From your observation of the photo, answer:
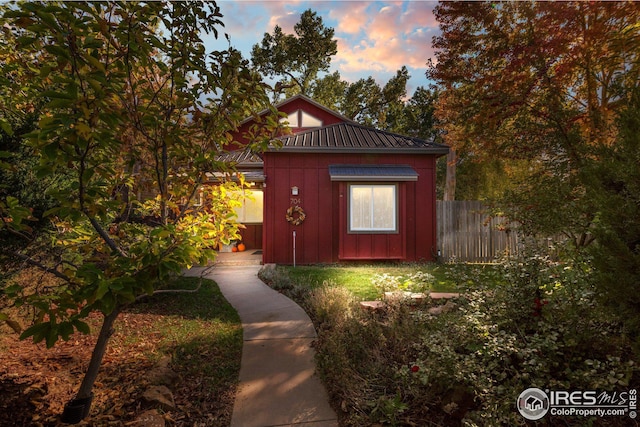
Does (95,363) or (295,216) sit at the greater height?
(295,216)

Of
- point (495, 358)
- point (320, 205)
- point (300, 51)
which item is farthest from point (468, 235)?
point (300, 51)

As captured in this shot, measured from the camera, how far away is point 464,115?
6.93m

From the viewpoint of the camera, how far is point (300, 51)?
792 inches

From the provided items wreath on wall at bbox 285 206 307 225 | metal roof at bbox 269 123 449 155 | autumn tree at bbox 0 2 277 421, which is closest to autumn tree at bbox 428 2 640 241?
metal roof at bbox 269 123 449 155

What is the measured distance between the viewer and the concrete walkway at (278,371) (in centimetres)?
252

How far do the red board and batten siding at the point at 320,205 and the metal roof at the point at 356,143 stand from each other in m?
0.28

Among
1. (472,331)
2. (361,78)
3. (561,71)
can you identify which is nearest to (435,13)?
(561,71)

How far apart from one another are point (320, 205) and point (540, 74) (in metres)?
6.06

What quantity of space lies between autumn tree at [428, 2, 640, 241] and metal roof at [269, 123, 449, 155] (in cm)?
197

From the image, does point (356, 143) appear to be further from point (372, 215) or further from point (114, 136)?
point (114, 136)

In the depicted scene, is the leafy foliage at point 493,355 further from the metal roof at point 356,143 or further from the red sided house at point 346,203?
the metal roof at point 356,143

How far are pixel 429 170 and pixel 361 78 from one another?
13718mm

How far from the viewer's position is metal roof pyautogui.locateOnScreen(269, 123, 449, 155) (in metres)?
9.20

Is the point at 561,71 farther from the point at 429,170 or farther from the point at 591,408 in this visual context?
the point at 591,408
